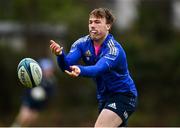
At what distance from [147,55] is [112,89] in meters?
13.0

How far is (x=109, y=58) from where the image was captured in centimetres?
962

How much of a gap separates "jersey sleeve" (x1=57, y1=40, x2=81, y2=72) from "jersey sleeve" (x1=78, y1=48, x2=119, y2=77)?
521mm

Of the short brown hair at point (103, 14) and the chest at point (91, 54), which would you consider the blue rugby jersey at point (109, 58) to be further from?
the short brown hair at point (103, 14)

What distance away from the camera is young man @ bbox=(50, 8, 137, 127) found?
9.79 metres

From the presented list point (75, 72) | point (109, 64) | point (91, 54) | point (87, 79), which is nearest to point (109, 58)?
point (109, 64)

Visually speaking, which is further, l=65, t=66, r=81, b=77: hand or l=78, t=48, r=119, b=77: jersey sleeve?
l=78, t=48, r=119, b=77: jersey sleeve

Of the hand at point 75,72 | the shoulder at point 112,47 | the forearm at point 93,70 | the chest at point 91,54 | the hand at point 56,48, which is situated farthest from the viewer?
the chest at point 91,54

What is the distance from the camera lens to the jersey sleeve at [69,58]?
981 cm

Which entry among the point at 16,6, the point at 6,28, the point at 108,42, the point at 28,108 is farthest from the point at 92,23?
the point at 6,28

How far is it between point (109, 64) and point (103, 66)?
16cm

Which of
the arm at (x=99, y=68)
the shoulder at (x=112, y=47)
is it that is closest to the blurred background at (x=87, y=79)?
the shoulder at (x=112, y=47)

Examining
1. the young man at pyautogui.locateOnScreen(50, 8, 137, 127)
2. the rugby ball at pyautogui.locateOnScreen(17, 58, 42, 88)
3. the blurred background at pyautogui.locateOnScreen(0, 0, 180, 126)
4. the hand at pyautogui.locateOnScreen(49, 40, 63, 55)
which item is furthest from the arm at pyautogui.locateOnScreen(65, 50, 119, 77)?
the blurred background at pyautogui.locateOnScreen(0, 0, 180, 126)

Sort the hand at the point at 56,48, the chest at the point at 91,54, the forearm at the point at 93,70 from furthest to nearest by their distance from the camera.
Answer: the chest at the point at 91,54 < the hand at the point at 56,48 < the forearm at the point at 93,70

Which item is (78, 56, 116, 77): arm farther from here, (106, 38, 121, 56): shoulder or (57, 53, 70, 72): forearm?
(57, 53, 70, 72): forearm
